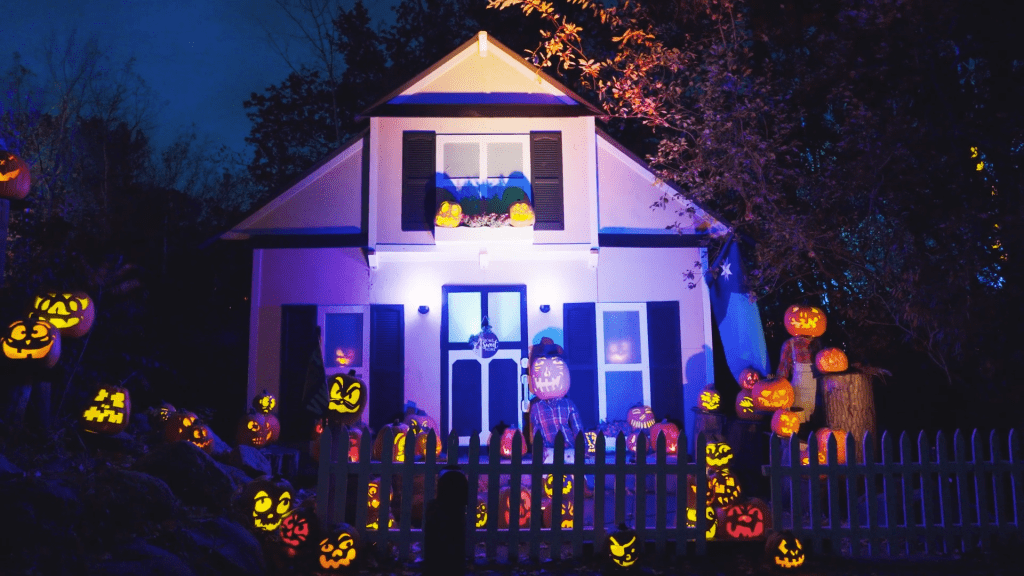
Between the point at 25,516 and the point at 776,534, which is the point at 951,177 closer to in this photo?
the point at 776,534

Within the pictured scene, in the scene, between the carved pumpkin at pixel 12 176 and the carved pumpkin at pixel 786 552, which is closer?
the carved pumpkin at pixel 786 552

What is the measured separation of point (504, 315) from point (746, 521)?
18.3 feet

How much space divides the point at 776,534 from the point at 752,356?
193 inches

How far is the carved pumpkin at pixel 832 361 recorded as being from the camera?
8.50 m

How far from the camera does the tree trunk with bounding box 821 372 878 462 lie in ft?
25.6

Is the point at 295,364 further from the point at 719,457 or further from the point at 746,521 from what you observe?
the point at 746,521

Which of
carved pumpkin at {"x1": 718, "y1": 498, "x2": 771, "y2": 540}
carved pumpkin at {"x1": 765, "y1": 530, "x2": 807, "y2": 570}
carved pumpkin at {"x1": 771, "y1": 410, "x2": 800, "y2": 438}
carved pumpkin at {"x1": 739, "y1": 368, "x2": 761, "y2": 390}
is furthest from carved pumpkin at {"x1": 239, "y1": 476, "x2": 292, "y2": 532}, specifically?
carved pumpkin at {"x1": 739, "y1": 368, "x2": 761, "y2": 390}

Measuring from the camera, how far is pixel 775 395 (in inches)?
341

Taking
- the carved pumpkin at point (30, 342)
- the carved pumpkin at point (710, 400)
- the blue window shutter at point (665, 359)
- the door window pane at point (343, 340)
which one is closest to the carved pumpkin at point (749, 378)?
the carved pumpkin at point (710, 400)

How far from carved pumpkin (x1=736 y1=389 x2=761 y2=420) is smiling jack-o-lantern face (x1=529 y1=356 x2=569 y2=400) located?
8.45 feet

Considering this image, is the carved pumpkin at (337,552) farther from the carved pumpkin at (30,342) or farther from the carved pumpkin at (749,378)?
the carved pumpkin at (749,378)

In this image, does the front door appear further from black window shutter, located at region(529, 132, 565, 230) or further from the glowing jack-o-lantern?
black window shutter, located at region(529, 132, 565, 230)

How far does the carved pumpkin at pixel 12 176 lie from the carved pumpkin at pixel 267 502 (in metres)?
4.47

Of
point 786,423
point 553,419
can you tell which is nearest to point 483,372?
point 553,419
